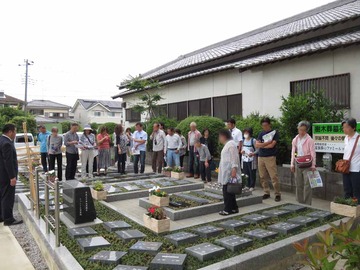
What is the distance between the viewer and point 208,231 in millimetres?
5000

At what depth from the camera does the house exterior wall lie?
8406 mm

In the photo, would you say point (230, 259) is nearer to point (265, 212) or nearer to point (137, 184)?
point (265, 212)

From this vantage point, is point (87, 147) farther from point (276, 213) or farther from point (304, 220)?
point (304, 220)

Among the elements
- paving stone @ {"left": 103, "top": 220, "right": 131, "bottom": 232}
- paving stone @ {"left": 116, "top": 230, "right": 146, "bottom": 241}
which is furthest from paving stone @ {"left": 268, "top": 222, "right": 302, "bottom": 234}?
paving stone @ {"left": 103, "top": 220, "right": 131, "bottom": 232}

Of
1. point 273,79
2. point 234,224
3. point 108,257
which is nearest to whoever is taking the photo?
point 108,257

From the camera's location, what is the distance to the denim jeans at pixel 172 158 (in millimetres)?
10724

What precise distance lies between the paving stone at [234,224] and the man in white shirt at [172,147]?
5.20 metres

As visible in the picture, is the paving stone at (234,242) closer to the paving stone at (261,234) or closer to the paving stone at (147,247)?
the paving stone at (261,234)

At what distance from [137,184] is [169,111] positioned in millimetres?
8589

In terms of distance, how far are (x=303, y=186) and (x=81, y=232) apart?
4900 mm

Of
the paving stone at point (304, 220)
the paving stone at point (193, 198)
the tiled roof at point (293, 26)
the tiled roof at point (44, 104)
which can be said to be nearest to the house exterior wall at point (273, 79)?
the tiled roof at point (293, 26)

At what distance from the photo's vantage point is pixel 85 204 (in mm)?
5684

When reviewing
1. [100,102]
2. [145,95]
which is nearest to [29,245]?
[145,95]

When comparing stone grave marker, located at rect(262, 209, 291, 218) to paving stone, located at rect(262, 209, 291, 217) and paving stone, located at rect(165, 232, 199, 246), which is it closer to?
paving stone, located at rect(262, 209, 291, 217)
